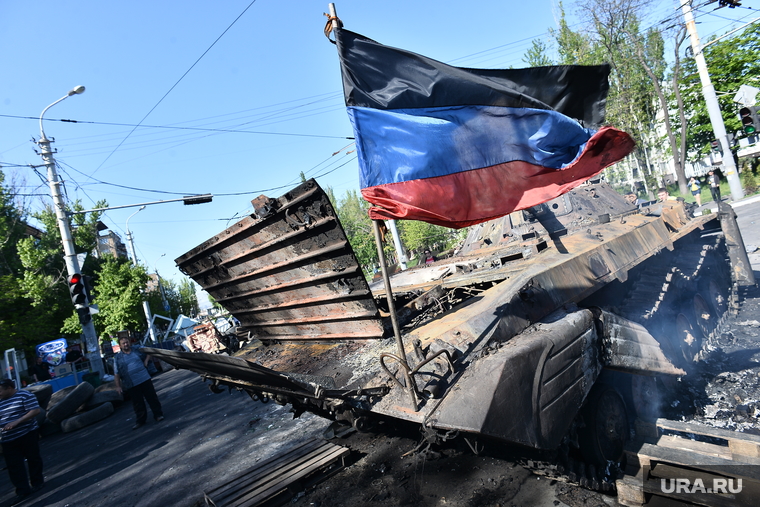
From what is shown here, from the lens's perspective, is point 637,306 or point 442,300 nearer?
point 442,300

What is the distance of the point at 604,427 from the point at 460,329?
158 cm

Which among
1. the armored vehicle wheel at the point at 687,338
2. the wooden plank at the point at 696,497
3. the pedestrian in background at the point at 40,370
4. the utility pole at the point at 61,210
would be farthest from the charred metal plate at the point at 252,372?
the pedestrian in background at the point at 40,370

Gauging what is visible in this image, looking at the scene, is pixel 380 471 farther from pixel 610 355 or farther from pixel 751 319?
pixel 751 319

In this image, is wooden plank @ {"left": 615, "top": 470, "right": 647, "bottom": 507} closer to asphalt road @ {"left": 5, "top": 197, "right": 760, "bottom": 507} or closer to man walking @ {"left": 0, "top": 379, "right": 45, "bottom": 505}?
asphalt road @ {"left": 5, "top": 197, "right": 760, "bottom": 507}

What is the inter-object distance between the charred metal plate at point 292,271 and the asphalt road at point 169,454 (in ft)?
5.05

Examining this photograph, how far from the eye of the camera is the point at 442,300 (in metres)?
4.12

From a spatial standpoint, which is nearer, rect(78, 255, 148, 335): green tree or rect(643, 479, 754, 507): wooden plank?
rect(643, 479, 754, 507): wooden plank

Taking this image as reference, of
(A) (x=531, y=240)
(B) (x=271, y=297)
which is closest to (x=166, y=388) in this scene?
(B) (x=271, y=297)

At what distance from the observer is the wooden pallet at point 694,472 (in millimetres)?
2719

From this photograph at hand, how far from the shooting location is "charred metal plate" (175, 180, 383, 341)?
3.29m

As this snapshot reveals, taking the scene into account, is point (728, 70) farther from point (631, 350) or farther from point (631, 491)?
point (631, 491)

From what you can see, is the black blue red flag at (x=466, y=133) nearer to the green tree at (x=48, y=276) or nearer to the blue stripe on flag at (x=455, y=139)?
the blue stripe on flag at (x=455, y=139)

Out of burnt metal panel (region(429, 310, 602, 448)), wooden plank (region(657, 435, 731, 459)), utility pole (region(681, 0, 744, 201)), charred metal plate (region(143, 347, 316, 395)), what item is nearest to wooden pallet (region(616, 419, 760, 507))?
wooden plank (region(657, 435, 731, 459))

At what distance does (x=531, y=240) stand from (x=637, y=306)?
53.2 inches
